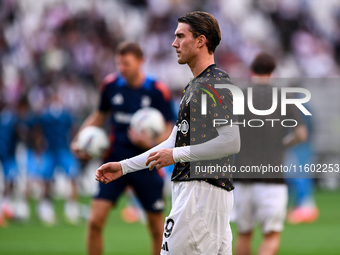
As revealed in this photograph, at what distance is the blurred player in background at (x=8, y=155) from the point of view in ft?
38.2

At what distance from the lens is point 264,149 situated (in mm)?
6023

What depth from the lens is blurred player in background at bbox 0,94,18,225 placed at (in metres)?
11.6

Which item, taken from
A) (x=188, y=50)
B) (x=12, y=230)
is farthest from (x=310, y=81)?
(x=188, y=50)

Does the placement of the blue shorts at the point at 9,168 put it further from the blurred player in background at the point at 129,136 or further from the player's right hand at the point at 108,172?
the player's right hand at the point at 108,172

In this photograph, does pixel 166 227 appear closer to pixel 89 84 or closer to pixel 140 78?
pixel 140 78

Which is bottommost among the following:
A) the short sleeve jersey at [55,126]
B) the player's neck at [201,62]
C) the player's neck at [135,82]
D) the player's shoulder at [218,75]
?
the player's shoulder at [218,75]

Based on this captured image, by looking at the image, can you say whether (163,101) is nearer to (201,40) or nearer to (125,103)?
(125,103)

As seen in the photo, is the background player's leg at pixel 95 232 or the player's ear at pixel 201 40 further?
the background player's leg at pixel 95 232

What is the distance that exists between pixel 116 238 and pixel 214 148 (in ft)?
19.5

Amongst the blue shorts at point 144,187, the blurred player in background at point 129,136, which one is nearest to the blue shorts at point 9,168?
the blurred player in background at point 129,136

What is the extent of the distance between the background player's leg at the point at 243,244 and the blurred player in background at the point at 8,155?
6543 millimetres

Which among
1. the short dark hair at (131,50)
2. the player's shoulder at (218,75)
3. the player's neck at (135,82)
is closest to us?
the player's shoulder at (218,75)

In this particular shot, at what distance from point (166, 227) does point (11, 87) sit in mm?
15354

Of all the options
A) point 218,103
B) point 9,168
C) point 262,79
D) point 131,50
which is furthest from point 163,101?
point 9,168
